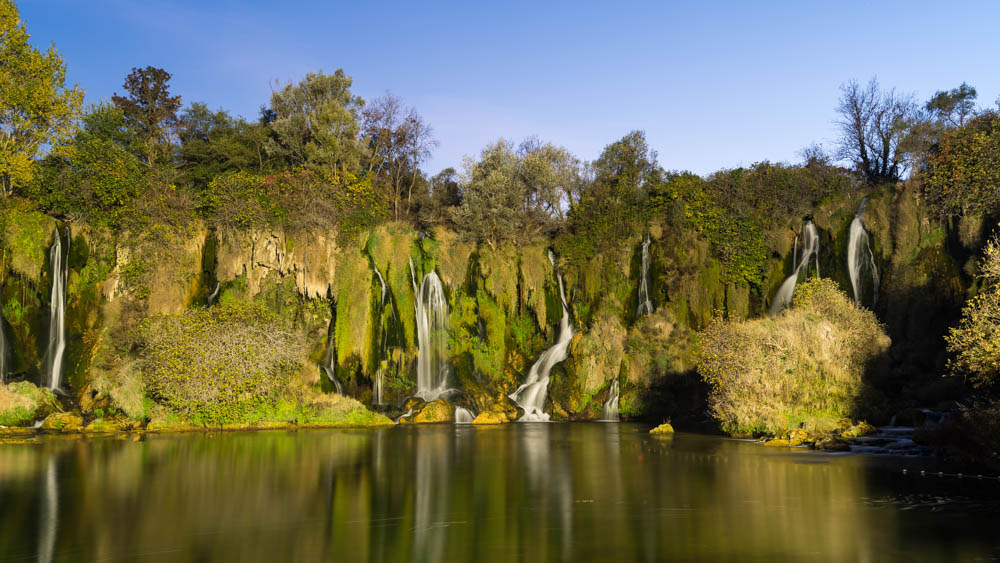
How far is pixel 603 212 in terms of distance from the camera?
1861 inches

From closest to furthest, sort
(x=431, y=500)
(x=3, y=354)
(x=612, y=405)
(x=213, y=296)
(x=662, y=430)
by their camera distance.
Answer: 1. (x=431, y=500)
2. (x=662, y=430)
3. (x=3, y=354)
4. (x=612, y=405)
5. (x=213, y=296)

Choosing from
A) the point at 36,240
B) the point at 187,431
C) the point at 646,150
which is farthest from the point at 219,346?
the point at 646,150

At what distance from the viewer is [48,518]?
1378 centimetres

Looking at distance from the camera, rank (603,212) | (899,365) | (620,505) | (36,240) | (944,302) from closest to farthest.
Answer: (620,505), (899,365), (944,302), (36,240), (603,212)

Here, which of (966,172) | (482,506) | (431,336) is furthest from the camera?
(431,336)

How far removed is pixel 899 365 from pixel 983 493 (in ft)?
54.5

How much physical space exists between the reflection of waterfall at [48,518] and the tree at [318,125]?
104 feet

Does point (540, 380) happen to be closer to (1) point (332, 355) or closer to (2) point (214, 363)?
(1) point (332, 355)

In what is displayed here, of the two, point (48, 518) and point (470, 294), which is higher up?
point (470, 294)

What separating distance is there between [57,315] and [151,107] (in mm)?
21657

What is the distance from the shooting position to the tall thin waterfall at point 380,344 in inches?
1534

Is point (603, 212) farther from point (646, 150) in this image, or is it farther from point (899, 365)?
point (899, 365)

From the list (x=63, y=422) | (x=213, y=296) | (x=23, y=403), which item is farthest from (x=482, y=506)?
(x=213, y=296)

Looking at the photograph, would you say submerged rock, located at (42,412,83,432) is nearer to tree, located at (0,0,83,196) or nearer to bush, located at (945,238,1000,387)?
tree, located at (0,0,83,196)
